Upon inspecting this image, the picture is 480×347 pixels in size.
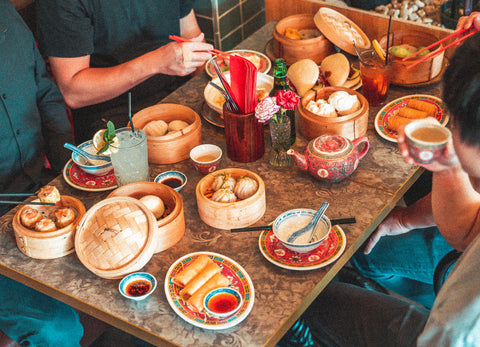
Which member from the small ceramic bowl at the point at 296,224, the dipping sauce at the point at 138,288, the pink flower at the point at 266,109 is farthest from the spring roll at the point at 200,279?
the pink flower at the point at 266,109

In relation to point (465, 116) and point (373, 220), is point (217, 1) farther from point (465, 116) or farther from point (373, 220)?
point (465, 116)

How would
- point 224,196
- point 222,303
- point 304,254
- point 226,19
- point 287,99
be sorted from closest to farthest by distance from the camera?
point 222,303, point 304,254, point 224,196, point 287,99, point 226,19

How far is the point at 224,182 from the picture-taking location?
170cm

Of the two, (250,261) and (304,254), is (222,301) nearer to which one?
(250,261)

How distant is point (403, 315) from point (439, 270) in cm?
18

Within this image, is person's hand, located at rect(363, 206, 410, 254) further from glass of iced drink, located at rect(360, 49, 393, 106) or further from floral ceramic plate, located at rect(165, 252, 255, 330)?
floral ceramic plate, located at rect(165, 252, 255, 330)

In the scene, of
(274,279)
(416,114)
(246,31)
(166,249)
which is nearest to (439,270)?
(274,279)

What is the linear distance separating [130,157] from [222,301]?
0.62m

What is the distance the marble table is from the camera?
1.35 m

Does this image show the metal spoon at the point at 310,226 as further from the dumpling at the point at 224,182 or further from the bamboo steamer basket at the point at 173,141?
the bamboo steamer basket at the point at 173,141

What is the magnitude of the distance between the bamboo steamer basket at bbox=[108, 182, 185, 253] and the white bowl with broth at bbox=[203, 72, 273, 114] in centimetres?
53

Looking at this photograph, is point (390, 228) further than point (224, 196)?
Yes

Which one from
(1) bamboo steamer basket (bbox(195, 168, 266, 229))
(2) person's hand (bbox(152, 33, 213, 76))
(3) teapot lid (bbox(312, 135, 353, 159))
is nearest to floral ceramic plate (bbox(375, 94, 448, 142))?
(3) teapot lid (bbox(312, 135, 353, 159))

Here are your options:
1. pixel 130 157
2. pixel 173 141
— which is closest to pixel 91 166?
pixel 130 157
